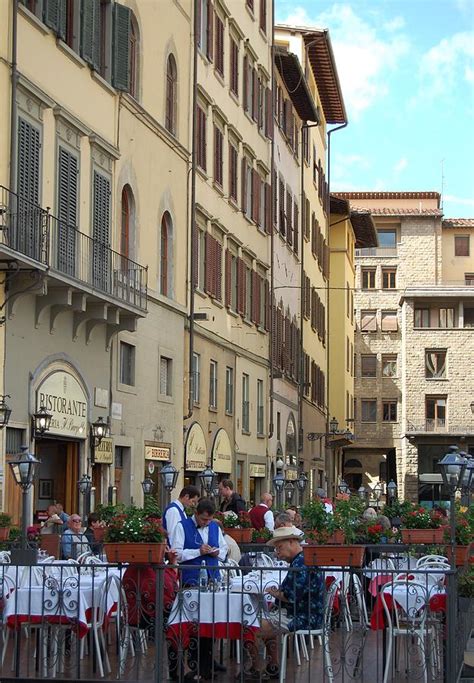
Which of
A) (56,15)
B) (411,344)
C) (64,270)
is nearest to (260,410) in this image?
(64,270)

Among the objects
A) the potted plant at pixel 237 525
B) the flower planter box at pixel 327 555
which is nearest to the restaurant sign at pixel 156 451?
the potted plant at pixel 237 525

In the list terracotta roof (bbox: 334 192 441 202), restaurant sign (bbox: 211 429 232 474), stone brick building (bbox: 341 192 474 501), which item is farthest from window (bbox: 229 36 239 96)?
terracotta roof (bbox: 334 192 441 202)

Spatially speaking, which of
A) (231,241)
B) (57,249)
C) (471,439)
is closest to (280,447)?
(231,241)

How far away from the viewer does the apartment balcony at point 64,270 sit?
22.2 m

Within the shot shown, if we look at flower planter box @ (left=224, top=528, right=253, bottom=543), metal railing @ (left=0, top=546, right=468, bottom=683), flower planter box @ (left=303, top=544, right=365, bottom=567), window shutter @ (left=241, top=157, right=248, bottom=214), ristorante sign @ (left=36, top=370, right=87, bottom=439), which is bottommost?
metal railing @ (left=0, top=546, right=468, bottom=683)

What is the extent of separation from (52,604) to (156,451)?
19.0m

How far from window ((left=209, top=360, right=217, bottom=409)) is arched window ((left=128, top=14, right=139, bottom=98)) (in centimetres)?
923

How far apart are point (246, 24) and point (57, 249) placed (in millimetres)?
20213

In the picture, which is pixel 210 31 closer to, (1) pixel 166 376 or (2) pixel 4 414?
(1) pixel 166 376

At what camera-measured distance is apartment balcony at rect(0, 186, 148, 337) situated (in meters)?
22.2

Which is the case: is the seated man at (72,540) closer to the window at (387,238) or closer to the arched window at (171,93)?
the arched window at (171,93)

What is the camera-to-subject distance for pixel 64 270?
961 inches

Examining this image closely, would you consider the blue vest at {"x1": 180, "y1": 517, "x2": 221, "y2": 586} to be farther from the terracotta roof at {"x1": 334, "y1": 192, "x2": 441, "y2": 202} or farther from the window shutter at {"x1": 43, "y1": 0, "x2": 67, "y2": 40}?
the terracotta roof at {"x1": 334, "y1": 192, "x2": 441, "y2": 202}

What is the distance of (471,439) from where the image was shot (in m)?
79.3
